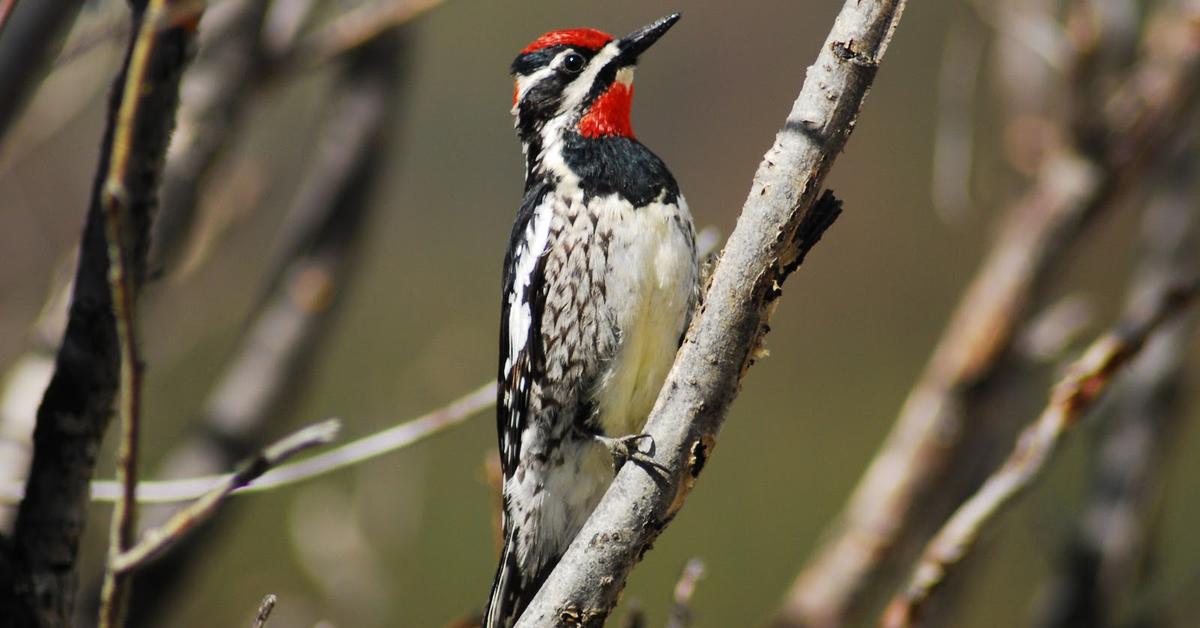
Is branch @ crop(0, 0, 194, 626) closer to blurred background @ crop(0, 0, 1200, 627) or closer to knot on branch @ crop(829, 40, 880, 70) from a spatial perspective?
knot on branch @ crop(829, 40, 880, 70)

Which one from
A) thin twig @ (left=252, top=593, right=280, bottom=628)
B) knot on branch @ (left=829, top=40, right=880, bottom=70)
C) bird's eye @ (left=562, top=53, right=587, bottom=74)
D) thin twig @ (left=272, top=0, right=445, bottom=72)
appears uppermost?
bird's eye @ (left=562, top=53, right=587, bottom=74)

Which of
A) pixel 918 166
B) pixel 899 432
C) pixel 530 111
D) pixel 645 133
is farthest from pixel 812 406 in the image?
pixel 530 111

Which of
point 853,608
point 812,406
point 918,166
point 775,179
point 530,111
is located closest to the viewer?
point 775,179

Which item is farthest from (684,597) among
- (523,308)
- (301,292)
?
(301,292)

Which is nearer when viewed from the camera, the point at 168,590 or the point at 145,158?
the point at 145,158

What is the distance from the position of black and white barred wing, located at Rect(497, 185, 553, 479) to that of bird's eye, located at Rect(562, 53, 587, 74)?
294 millimetres

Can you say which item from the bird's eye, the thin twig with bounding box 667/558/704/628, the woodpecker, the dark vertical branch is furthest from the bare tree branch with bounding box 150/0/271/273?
Answer: the thin twig with bounding box 667/558/704/628

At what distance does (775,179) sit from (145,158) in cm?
81

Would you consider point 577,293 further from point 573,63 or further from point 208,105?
point 208,105

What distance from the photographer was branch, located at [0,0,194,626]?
151cm

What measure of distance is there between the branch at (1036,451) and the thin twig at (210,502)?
43.2 inches

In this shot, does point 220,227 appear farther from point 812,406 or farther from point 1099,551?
point 812,406

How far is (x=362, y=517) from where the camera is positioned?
406 cm

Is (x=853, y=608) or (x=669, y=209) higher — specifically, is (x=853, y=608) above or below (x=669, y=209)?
below
